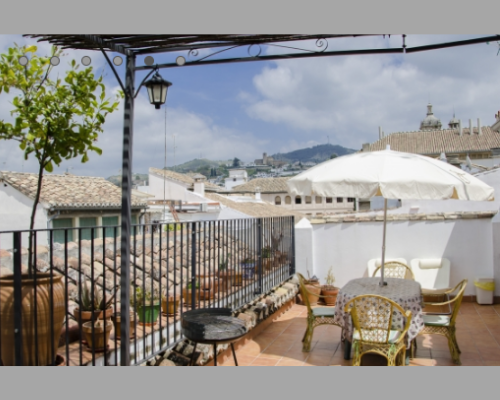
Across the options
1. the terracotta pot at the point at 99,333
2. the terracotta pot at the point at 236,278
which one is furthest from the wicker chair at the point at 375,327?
the terracotta pot at the point at 99,333

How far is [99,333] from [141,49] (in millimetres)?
2399

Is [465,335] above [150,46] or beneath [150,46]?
beneath

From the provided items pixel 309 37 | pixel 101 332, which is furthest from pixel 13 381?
pixel 309 37

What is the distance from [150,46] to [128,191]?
1.44 m

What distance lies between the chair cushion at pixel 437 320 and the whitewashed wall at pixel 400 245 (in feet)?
11.4

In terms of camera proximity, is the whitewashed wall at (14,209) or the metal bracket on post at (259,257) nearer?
the metal bracket on post at (259,257)

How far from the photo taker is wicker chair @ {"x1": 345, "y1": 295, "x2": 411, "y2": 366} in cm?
452

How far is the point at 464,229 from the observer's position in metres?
8.84

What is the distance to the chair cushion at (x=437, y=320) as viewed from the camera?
5332 millimetres

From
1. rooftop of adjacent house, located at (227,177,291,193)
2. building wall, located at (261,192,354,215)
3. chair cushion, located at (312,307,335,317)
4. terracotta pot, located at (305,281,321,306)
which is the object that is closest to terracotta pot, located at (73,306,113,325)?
chair cushion, located at (312,307,335,317)

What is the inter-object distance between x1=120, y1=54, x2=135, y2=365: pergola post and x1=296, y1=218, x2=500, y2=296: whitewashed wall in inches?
249

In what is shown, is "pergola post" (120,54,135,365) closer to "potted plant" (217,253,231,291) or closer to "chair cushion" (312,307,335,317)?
"potted plant" (217,253,231,291)

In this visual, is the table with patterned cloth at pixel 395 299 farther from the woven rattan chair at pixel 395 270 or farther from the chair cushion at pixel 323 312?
the woven rattan chair at pixel 395 270

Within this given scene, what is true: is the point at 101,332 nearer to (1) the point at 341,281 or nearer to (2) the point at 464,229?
(1) the point at 341,281
